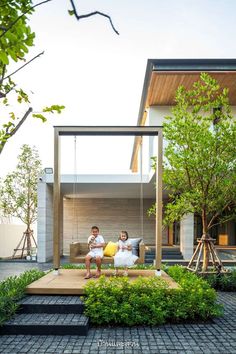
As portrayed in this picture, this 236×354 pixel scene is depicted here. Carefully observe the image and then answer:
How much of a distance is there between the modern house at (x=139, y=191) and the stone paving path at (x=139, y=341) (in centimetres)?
429

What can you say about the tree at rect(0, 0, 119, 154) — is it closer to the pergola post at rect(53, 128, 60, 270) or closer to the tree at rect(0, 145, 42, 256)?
the pergola post at rect(53, 128, 60, 270)

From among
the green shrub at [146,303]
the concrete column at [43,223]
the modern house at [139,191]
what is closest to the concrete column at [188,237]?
the modern house at [139,191]

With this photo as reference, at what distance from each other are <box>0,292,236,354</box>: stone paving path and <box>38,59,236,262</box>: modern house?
429 cm

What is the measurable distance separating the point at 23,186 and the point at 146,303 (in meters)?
12.0

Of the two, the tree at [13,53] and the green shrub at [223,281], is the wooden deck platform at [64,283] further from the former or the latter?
the tree at [13,53]

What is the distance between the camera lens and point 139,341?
4.69m

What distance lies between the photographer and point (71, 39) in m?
5.19

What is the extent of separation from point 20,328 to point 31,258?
10081 mm

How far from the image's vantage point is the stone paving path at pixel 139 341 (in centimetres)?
438

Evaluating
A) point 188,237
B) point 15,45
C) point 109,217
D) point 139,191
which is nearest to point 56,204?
point 15,45

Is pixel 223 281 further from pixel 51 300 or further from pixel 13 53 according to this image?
pixel 13 53

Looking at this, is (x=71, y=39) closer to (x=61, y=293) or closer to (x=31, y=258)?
(x=61, y=293)

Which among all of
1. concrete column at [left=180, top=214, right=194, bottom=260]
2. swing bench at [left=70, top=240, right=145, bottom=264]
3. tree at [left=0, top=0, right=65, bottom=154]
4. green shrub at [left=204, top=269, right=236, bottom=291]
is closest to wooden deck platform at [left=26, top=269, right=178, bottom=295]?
swing bench at [left=70, top=240, right=145, bottom=264]

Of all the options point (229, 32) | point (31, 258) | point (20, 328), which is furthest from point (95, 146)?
point (20, 328)
